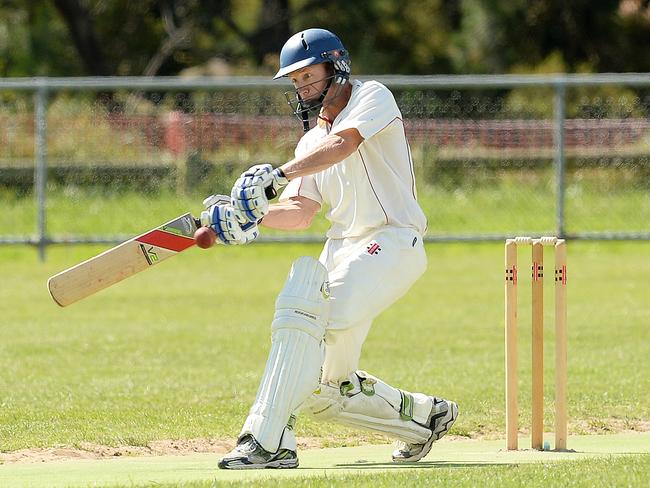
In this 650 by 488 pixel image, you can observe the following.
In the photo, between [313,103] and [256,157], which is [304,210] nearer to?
[313,103]

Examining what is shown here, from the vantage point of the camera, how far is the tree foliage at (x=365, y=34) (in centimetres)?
2967

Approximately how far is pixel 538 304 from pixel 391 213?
782 millimetres

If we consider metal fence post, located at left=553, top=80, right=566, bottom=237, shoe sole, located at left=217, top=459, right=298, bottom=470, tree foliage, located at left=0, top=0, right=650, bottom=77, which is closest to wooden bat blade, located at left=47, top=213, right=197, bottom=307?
shoe sole, located at left=217, top=459, right=298, bottom=470

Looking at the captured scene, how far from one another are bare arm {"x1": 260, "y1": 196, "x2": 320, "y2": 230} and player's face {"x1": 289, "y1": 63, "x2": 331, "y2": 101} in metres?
0.54

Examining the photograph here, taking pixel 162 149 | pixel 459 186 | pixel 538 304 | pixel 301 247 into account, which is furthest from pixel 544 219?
pixel 538 304

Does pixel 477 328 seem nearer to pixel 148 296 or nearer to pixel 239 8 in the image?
pixel 148 296

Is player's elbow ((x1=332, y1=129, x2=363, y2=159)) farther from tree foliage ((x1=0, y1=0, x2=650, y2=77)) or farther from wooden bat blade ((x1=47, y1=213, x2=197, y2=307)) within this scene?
tree foliage ((x1=0, y1=0, x2=650, y2=77))

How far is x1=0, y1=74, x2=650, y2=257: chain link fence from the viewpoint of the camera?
1552cm

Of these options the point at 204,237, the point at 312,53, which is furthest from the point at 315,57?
the point at 204,237

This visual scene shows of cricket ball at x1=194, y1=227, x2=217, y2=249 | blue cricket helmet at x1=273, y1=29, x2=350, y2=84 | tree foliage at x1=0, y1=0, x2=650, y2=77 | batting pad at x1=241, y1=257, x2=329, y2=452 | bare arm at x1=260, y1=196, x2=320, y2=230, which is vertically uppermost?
tree foliage at x1=0, y1=0, x2=650, y2=77

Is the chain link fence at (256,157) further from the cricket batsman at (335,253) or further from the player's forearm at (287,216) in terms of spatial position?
the cricket batsman at (335,253)

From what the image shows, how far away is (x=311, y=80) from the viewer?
606 centimetres

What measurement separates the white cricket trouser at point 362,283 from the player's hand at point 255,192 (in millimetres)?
468

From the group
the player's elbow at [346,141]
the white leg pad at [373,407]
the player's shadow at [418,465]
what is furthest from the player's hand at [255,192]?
the player's shadow at [418,465]
